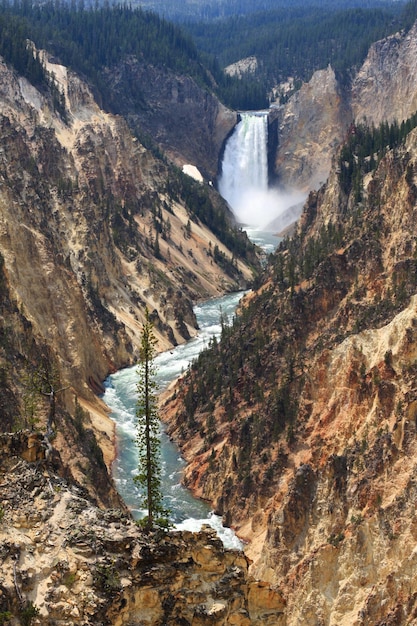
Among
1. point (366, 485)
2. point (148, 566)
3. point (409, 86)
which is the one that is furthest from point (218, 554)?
point (409, 86)

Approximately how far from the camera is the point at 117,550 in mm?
24547

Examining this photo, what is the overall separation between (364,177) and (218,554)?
2594 inches

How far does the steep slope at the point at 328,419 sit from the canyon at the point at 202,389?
0.11 meters

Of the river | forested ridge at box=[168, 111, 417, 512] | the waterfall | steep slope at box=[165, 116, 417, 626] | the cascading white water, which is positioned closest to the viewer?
steep slope at box=[165, 116, 417, 626]

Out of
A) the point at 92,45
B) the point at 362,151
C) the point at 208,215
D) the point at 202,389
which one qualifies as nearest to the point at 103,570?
the point at 202,389

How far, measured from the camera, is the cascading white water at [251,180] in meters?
171

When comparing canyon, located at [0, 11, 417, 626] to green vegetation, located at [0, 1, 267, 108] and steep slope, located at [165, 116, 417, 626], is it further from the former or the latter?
green vegetation, located at [0, 1, 267, 108]

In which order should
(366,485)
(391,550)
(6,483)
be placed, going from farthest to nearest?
(366,485)
(391,550)
(6,483)

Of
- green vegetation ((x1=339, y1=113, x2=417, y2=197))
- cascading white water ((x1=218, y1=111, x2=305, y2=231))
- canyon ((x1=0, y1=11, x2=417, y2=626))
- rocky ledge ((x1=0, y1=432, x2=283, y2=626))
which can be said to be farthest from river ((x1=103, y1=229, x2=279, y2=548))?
cascading white water ((x1=218, y1=111, x2=305, y2=231))

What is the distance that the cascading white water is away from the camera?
171000 millimetres

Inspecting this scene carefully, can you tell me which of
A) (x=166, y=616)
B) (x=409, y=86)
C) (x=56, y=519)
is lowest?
(x=166, y=616)

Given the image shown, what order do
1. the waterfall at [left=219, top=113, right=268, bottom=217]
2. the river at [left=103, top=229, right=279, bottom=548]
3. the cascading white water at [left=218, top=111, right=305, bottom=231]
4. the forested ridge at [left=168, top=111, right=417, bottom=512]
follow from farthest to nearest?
the waterfall at [left=219, top=113, right=268, bottom=217] < the cascading white water at [left=218, top=111, right=305, bottom=231] < the forested ridge at [left=168, top=111, right=417, bottom=512] < the river at [left=103, top=229, right=279, bottom=548]

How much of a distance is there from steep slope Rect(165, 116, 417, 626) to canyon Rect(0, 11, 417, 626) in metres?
0.11

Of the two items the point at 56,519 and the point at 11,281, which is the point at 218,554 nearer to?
the point at 56,519
